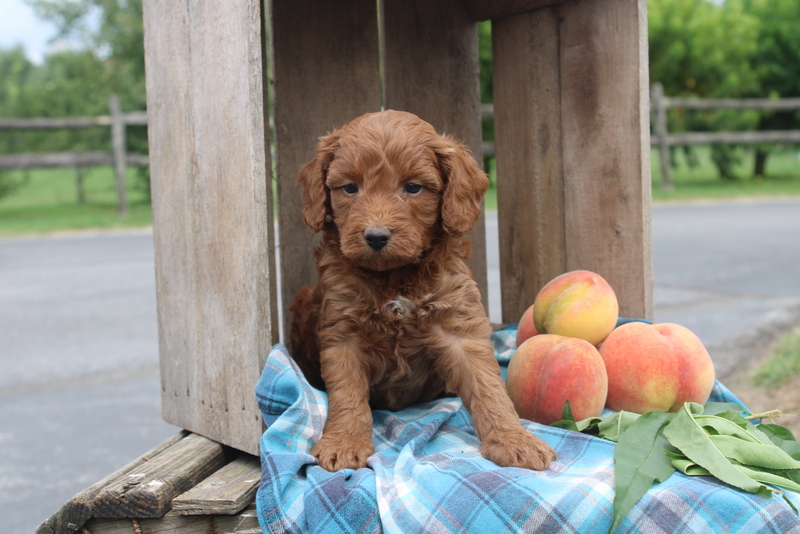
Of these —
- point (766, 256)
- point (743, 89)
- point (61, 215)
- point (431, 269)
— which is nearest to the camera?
point (431, 269)

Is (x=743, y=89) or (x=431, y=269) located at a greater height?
(x=743, y=89)

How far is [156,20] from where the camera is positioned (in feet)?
9.61

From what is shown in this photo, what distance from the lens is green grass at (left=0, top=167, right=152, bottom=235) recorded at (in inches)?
590

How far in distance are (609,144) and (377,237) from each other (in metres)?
1.53

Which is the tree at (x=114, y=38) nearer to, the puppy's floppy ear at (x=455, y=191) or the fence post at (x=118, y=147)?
the fence post at (x=118, y=147)

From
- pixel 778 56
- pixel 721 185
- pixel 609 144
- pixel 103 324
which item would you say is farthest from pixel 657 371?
pixel 778 56

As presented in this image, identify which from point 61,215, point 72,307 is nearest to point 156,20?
point 72,307

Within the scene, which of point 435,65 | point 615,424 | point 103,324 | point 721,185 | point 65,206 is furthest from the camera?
point 721,185

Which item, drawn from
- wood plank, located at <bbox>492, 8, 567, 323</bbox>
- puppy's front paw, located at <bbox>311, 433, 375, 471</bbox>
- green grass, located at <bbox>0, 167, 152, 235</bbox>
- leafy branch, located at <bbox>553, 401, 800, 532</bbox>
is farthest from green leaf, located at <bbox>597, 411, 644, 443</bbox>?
green grass, located at <bbox>0, 167, 152, 235</bbox>

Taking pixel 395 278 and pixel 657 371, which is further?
pixel 657 371

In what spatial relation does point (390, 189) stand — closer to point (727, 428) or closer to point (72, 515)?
point (727, 428)

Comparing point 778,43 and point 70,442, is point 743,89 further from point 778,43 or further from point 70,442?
point 70,442

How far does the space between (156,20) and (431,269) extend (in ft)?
5.09

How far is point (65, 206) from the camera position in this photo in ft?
66.8
